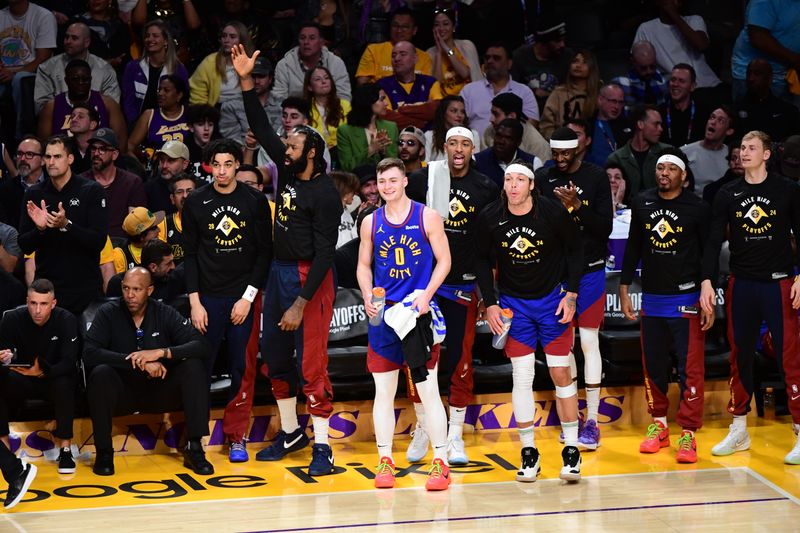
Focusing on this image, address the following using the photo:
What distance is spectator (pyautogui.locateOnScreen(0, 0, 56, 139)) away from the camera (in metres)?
11.2

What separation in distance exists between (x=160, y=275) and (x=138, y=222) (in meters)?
0.65

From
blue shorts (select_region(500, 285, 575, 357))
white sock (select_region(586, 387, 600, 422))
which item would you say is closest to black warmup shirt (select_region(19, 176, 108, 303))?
blue shorts (select_region(500, 285, 575, 357))

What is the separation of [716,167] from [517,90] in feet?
6.00

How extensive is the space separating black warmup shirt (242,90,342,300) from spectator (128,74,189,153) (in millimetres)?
2862

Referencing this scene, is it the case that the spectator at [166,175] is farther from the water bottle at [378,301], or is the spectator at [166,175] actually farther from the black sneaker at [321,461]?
the water bottle at [378,301]

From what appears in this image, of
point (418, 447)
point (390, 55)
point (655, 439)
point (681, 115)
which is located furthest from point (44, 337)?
point (681, 115)

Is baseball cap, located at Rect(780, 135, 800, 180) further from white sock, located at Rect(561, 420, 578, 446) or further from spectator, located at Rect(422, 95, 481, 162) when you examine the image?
white sock, located at Rect(561, 420, 578, 446)

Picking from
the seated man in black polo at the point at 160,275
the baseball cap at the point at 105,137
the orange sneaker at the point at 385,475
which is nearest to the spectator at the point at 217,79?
the baseball cap at the point at 105,137

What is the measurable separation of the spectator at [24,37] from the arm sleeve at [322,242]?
4519 mm

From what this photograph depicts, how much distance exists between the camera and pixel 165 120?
35.1 ft

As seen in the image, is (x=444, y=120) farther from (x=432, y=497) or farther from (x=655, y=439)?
(x=432, y=497)

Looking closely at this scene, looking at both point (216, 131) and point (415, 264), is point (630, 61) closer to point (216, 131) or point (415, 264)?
point (216, 131)

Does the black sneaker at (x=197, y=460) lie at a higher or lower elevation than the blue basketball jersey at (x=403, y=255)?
lower

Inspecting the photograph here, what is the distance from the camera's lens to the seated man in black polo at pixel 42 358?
25.8 ft
